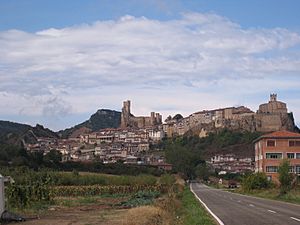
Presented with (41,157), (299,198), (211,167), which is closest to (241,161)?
(211,167)

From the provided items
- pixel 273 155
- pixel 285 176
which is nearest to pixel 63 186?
Result: pixel 285 176

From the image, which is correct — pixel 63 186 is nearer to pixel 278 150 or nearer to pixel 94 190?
pixel 94 190

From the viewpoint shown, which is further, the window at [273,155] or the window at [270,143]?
the window at [270,143]

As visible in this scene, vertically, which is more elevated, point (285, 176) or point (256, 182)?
point (285, 176)

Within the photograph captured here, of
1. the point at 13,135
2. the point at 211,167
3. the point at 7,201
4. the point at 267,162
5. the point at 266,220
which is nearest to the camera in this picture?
the point at 266,220

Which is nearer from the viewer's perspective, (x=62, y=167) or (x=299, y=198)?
(x=299, y=198)

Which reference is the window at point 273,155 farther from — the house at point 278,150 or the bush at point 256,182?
the bush at point 256,182

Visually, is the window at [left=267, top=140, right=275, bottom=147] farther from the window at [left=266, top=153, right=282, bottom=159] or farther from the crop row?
the crop row

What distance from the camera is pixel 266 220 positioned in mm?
24344

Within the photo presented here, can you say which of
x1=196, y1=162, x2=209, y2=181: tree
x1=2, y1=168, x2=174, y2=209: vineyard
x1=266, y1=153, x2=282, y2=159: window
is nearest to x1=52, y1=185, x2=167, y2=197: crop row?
x1=2, y1=168, x2=174, y2=209: vineyard

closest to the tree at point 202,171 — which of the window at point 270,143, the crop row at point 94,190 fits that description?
the window at point 270,143

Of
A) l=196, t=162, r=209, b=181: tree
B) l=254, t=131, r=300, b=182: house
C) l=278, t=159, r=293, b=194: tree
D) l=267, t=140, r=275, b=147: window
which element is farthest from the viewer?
l=196, t=162, r=209, b=181: tree

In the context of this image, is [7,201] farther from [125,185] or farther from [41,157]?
[41,157]

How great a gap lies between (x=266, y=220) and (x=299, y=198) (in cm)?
2380
